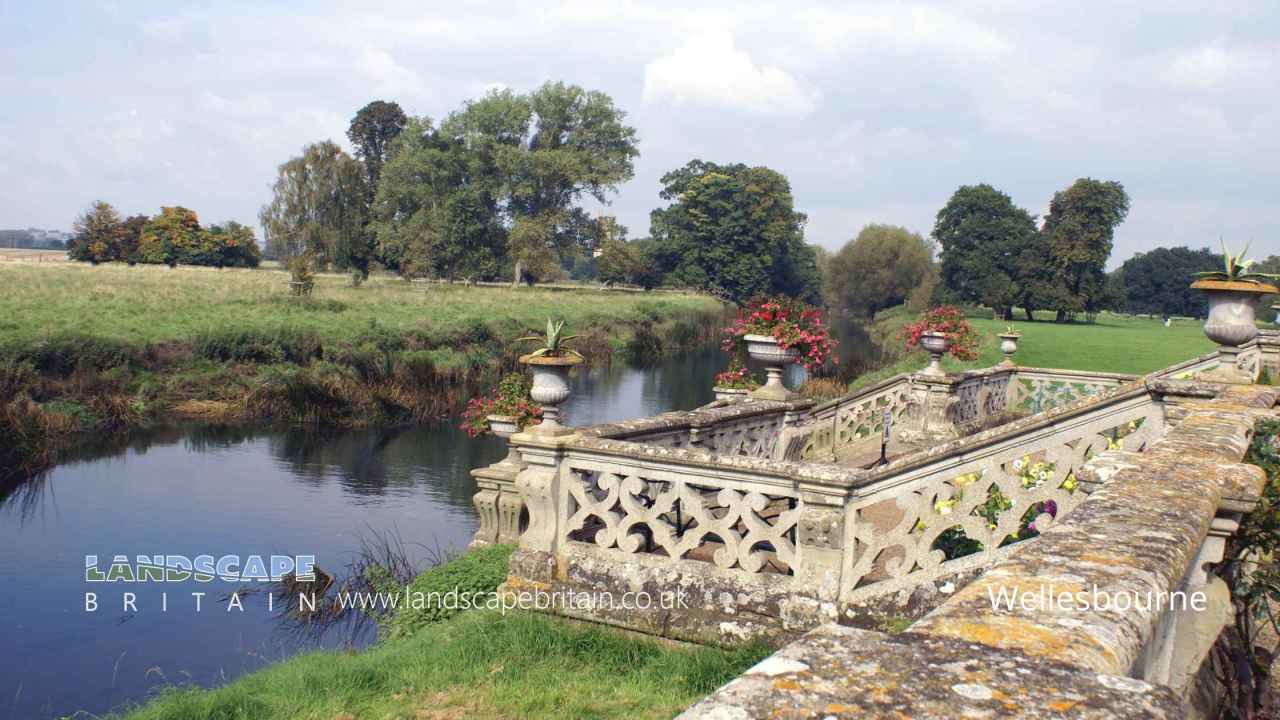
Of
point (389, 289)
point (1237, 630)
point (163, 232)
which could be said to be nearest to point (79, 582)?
point (1237, 630)

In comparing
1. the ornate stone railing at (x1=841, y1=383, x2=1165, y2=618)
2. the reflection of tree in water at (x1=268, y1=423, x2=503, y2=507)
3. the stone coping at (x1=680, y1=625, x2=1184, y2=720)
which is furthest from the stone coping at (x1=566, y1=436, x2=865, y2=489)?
the reflection of tree in water at (x1=268, y1=423, x2=503, y2=507)

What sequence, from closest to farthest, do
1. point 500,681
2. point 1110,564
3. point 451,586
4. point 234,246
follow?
point 1110,564 < point 500,681 < point 451,586 < point 234,246

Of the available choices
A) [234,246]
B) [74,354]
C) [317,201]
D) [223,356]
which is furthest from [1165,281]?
[74,354]

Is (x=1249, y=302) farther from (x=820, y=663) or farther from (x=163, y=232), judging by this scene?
(x=163, y=232)

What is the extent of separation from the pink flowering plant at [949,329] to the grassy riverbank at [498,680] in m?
9.98

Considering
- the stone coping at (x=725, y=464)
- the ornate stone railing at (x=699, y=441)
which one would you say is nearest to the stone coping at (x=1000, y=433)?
the stone coping at (x=725, y=464)

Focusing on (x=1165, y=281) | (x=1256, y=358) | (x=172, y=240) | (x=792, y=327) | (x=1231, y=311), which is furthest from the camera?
(x=1165, y=281)

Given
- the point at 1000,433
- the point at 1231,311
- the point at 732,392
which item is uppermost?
the point at 1231,311

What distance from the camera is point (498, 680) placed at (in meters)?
5.72

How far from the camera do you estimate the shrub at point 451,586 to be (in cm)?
802

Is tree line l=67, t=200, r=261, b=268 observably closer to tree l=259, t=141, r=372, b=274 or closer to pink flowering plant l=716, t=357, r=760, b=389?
tree l=259, t=141, r=372, b=274

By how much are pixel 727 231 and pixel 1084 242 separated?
90.5ft

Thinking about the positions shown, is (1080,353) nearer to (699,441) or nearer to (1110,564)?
(699,441)

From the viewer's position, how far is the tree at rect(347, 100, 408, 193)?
6975 cm
